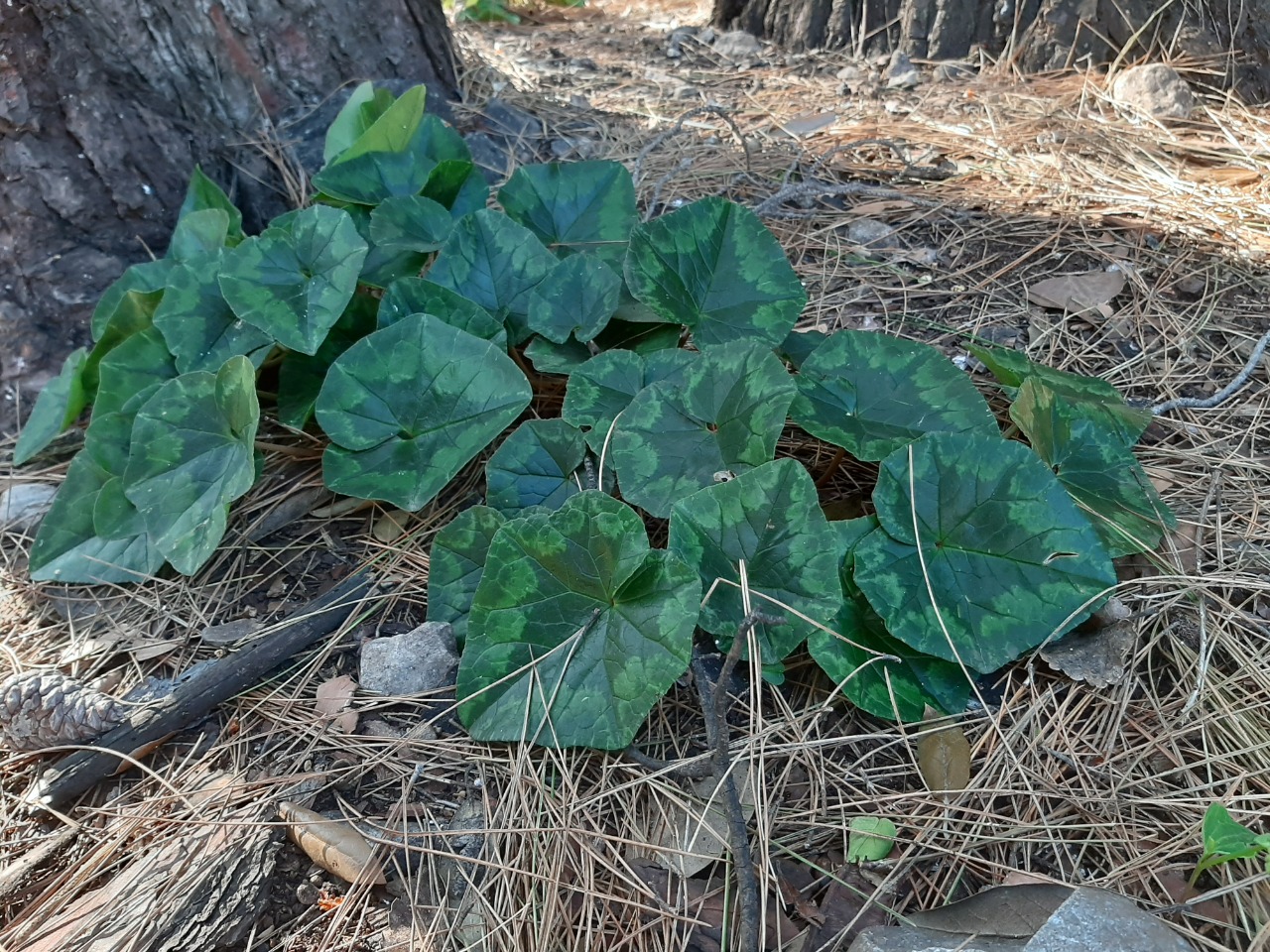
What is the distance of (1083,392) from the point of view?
4.60ft

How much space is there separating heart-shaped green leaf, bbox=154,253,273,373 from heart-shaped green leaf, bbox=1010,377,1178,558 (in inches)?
52.5

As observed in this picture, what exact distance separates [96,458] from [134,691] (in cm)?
50

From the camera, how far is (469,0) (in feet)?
13.1

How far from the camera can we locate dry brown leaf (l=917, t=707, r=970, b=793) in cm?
103

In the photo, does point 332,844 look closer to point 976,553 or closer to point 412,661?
point 412,661

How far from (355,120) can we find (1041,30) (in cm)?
202

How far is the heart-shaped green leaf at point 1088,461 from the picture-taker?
124 cm

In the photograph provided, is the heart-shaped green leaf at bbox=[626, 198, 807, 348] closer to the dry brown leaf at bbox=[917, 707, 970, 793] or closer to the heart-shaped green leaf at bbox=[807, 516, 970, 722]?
the heart-shaped green leaf at bbox=[807, 516, 970, 722]

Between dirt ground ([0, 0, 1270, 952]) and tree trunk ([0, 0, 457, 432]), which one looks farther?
tree trunk ([0, 0, 457, 432])

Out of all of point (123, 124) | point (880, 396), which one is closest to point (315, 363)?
point (123, 124)

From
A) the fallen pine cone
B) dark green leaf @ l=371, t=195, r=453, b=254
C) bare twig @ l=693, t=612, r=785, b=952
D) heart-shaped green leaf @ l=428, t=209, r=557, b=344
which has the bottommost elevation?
bare twig @ l=693, t=612, r=785, b=952

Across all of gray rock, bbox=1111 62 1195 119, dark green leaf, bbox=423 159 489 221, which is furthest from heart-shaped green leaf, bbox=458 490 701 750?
gray rock, bbox=1111 62 1195 119

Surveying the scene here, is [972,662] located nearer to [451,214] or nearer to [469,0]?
[451,214]

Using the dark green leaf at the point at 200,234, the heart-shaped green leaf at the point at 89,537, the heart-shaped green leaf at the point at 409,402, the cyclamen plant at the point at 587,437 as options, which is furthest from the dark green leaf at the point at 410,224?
the heart-shaped green leaf at the point at 89,537
